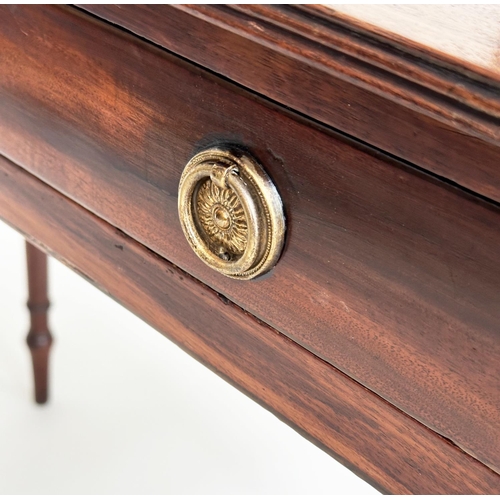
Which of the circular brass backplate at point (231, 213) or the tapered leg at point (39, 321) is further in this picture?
the tapered leg at point (39, 321)

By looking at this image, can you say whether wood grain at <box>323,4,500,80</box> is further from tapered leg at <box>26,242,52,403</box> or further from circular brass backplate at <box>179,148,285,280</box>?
tapered leg at <box>26,242,52,403</box>

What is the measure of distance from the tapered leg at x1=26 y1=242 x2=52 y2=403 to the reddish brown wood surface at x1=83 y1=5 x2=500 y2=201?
74cm

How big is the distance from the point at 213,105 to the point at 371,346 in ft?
0.59

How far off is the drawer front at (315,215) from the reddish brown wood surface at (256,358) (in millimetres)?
21

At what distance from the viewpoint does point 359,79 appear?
0.38 meters

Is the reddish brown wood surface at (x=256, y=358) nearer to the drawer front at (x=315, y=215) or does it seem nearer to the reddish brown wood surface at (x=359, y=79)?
the drawer front at (x=315, y=215)

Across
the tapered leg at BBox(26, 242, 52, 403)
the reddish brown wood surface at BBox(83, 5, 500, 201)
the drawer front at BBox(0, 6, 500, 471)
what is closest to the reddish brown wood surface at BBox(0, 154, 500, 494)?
the drawer front at BBox(0, 6, 500, 471)

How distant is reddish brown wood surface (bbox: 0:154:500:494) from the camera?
0.53 m

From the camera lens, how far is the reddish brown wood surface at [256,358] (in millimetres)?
534

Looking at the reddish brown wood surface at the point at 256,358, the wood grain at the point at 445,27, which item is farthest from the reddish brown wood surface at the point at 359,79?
the reddish brown wood surface at the point at 256,358

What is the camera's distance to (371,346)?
1.64 ft

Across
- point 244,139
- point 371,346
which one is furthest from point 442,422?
point 244,139

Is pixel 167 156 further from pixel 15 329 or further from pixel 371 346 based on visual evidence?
pixel 15 329

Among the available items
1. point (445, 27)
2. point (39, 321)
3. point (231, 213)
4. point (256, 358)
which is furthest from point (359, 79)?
point (39, 321)
